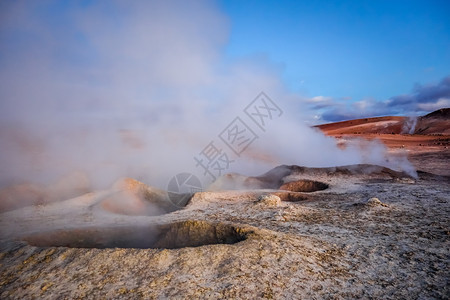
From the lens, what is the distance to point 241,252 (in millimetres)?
2754

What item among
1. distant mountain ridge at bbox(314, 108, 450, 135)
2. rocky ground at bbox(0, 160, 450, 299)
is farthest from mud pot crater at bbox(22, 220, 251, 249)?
distant mountain ridge at bbox(314, 108, 450, 135)

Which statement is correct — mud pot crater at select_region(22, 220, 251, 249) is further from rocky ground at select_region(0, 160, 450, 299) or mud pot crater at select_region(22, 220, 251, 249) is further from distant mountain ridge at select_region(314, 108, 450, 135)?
distant mountain ridge at select_region(314, 108, 450, 135)

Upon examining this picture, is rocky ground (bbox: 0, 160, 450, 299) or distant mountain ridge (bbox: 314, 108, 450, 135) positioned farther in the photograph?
distant mountain ridge (bbox: 314, 108, 450, 135)

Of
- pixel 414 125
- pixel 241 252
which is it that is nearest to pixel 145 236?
pixel 241 252

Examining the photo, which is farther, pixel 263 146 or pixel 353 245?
pixel 263 146

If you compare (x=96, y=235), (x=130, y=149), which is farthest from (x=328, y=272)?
(x=130, y=149)

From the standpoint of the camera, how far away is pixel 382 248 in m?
3.06

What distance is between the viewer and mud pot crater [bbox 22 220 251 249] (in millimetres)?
3764

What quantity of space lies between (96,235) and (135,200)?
2494mm

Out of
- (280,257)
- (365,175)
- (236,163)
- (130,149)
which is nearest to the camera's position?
(280,257)

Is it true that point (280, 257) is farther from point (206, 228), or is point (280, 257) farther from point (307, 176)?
point (307, 176)

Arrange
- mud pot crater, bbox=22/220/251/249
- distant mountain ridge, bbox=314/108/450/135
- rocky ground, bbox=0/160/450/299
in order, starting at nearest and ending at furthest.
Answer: rocky ground, bbox=0/160/450/299 < mud pot crater, bbox=22/220/251/249 < distant mountain ridge, bbox=314/108/450/135

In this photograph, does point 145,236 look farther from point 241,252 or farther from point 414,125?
point 414,125

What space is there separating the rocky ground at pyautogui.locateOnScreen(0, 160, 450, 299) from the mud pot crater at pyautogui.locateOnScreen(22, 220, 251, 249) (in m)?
0.02
